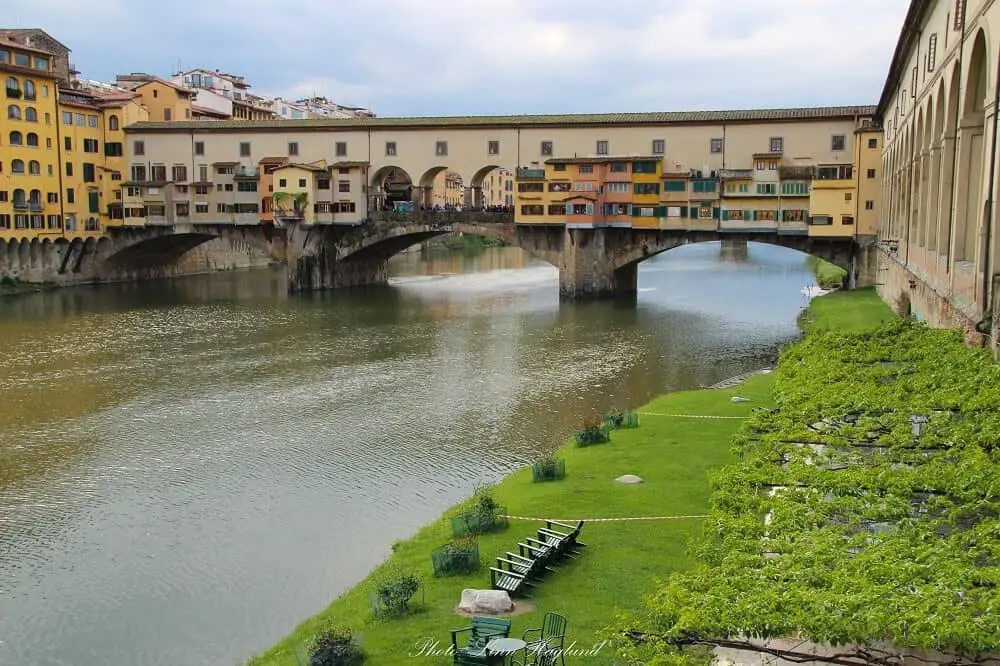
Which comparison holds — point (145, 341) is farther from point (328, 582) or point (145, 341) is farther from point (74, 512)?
point (328, 582)

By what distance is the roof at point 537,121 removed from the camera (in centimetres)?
5488

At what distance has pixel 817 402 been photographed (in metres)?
16.8

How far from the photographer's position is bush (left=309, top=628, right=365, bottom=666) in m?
11.0

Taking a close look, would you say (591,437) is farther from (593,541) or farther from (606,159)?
(606,159)

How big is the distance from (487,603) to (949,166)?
60.4ft

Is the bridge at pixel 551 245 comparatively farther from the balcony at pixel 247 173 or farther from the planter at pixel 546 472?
the planter at pixel 546 472

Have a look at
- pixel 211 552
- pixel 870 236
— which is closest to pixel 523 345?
pixel 870 236

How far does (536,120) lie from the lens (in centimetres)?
5975

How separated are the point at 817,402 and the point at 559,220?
4221 centimetres

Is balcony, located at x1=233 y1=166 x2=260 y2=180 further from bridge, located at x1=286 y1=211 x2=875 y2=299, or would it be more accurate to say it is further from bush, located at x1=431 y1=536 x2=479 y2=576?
bush, located at x1=431 y1=536 x2=479 y2=576

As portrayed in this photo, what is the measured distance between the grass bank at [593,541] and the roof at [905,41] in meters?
15.2

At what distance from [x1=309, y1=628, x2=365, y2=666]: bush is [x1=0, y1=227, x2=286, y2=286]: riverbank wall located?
5745 cm

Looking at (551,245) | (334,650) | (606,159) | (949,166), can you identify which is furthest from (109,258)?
(334,650)

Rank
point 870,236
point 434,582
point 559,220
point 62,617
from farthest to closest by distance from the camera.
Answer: point 559,220, point 870,236, point 62,617, point 434,582
